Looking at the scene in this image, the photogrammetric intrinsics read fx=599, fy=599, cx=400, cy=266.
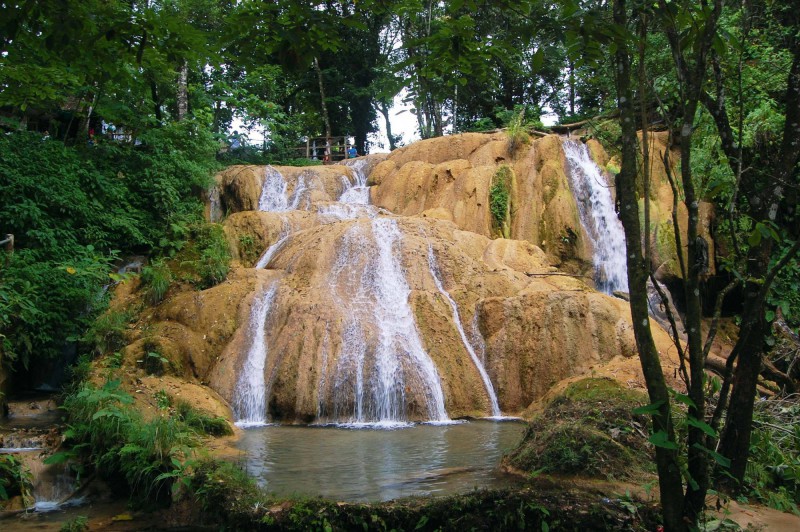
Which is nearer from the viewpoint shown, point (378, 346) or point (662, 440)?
point (662, 440)

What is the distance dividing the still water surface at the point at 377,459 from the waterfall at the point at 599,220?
7.22m

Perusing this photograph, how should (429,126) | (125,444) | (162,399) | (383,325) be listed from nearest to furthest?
(125,444) < (162,399) < (383,325) < (429,126)

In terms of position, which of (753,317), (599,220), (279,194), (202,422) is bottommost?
(202,422)

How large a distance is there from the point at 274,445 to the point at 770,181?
641 centimetres

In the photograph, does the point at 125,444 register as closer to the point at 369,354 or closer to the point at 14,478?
the point at 14,478

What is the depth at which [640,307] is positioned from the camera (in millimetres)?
3451

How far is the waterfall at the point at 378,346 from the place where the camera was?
980 centimetres

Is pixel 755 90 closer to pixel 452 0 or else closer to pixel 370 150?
pixel 452 0

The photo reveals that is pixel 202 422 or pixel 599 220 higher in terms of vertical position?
pixel 599 220

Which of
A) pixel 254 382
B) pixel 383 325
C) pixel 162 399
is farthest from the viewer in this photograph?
pixel 383 325

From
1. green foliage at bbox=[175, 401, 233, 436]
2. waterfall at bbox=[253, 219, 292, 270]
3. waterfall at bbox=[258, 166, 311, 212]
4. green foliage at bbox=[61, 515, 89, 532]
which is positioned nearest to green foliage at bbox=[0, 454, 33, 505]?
green foliage at bbox=[61, 515, 89, 532]

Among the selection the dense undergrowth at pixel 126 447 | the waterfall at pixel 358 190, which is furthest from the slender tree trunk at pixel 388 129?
the dense undergrowth at pixel 126 447

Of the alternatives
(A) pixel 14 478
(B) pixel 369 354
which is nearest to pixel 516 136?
(B) pixel 369 354

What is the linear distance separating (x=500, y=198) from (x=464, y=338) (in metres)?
6.51
